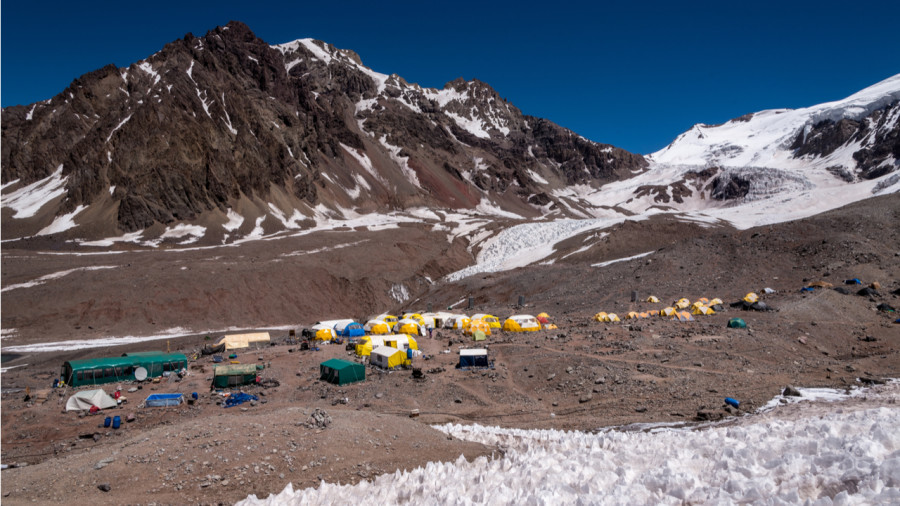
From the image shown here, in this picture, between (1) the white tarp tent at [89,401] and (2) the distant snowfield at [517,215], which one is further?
(2) the distant snowfield at [517,215]

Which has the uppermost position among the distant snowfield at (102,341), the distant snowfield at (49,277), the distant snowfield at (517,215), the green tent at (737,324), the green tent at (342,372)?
the distant snowfield at (517,215)

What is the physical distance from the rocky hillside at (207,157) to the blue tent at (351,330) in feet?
174

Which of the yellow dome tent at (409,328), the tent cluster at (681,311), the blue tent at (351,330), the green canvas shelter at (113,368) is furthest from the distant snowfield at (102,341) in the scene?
the tent cluster at (681,311)

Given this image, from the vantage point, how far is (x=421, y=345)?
29688 millimetres

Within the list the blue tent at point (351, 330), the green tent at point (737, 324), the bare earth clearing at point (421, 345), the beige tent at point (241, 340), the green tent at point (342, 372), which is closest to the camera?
the bare earth clearing at point (421, 345)

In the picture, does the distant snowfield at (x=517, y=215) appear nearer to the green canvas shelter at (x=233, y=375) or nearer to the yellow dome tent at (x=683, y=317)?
the yellow dome tent at (x=683, y=317)

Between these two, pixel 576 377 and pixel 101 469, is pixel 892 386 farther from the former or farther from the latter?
pixel 101 469

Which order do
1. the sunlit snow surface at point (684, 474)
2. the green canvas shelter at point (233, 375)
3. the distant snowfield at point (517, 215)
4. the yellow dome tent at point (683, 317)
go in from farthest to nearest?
the distant snowfield at point (517, 215) → the yellow dome tent at point (683, 317) → the green canvas shelter at point (233, 375) → the sunlit snow surface at point (684, 474)

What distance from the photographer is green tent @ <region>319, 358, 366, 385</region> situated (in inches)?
894

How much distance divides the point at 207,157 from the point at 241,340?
6223cm

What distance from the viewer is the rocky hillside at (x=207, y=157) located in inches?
3054

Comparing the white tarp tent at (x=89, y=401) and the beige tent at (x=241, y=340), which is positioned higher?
the beige tent at (x=241, y=340)

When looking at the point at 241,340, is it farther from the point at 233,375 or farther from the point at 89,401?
the point at 89,401

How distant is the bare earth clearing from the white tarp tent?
592 mm
